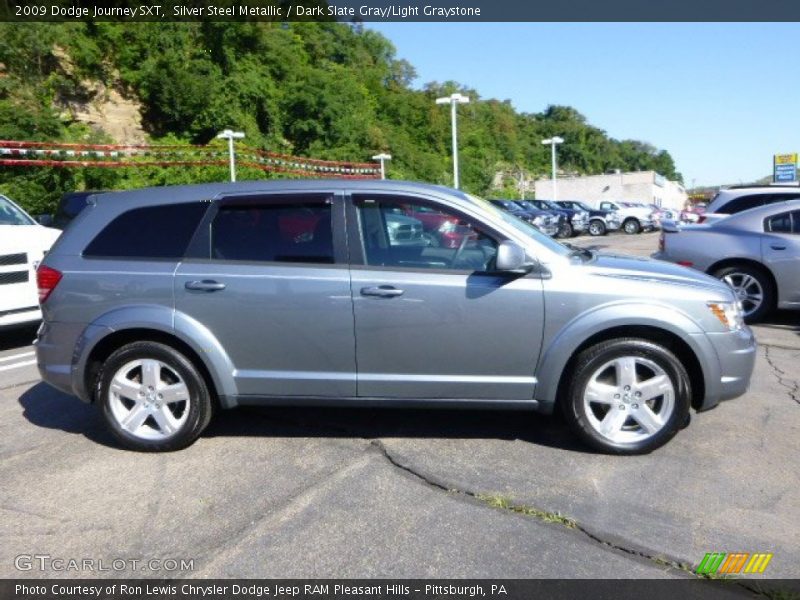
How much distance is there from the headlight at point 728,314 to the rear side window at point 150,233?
328 cm

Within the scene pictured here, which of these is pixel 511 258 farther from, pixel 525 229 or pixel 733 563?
pixel 733 563

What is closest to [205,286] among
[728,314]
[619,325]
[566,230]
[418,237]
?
[418,237]

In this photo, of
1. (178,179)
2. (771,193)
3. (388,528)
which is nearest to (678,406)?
(388,528)

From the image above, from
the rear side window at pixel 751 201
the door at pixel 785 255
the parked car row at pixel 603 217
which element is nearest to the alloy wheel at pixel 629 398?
the door at pixel 785 255

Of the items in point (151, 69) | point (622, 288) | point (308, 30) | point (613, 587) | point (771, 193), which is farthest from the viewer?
point (308, 30)

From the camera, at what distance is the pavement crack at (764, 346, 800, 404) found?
5.69 m

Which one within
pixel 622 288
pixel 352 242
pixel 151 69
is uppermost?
pixel 151 69

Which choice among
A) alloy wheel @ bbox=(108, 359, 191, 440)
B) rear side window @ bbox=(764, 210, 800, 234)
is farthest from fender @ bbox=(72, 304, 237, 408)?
rear side window @ bbox=(764, 210, 800, 234)

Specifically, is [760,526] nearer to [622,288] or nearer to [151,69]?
[622,288]

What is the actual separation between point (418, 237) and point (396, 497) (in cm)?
162

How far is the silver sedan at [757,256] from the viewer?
8.39 m

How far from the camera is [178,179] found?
3105 centimetres

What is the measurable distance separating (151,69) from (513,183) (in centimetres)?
4060

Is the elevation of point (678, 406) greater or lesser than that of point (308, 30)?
lesser
